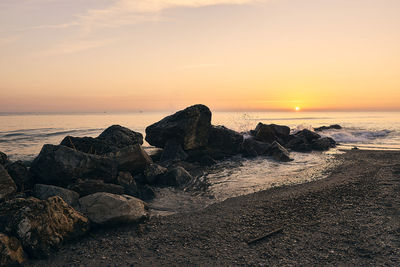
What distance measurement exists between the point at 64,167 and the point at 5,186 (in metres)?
1.70

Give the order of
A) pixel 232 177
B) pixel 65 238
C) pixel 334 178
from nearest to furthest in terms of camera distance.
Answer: pixel 65 238 → pixel 334 178 → pixel 232 177

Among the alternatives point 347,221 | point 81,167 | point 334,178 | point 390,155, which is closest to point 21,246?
point 81,167

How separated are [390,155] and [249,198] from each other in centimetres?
1294

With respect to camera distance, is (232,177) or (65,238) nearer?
(65,238)

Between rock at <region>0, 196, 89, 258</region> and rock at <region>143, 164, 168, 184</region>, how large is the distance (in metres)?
4.79

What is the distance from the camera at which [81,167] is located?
938cm

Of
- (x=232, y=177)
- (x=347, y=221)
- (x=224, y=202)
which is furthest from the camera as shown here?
(x=232, y=177)

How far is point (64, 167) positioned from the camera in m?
9.12

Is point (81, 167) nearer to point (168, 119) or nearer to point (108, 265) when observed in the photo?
point (108, 265)

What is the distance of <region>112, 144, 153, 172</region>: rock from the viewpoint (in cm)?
1104

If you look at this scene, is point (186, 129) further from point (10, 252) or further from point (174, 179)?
point (10, 252)

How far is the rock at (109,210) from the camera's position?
6648 millimetres

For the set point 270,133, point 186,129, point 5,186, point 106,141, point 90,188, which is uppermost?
point 186,129

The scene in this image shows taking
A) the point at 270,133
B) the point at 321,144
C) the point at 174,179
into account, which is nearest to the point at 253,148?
the point at 270,133
